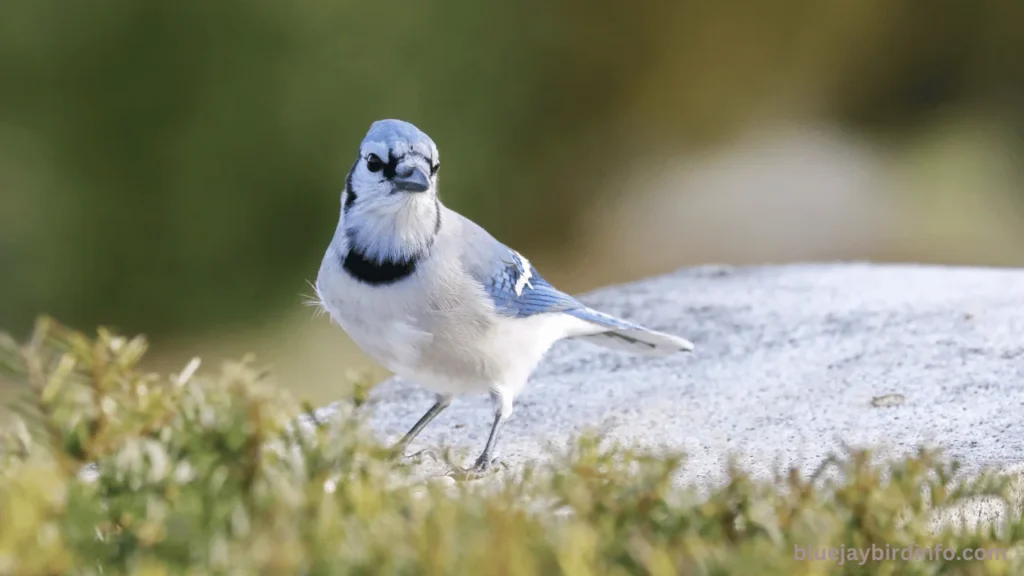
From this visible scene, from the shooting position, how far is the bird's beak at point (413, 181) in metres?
1.91

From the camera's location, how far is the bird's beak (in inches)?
75.3

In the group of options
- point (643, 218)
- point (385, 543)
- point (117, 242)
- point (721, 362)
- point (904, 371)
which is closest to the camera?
point (385, 543)

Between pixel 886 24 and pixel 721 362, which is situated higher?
pixel 886 24

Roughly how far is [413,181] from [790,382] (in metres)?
1.06

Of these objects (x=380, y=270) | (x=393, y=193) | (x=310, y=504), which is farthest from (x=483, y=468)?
(x=310, y=504)

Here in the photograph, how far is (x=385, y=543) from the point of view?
1002mm

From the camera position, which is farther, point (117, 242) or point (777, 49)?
point (777, 49)

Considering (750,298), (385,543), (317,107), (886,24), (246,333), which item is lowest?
(385,543)

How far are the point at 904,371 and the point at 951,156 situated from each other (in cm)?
319

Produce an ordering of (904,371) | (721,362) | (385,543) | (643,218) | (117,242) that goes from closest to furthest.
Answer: (385,543), (904,371), (721,362), (117,242), (643,218)

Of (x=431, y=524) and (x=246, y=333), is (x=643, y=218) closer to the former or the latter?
(x=246, y=333)

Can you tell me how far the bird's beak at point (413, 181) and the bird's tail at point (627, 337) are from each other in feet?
1.77

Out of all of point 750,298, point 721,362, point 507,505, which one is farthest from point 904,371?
point 507,505

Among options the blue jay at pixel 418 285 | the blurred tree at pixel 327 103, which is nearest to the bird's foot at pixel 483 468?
the blue jay at pixel 418 285
